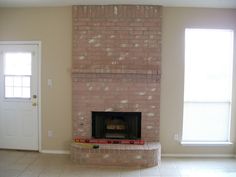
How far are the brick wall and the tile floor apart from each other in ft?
2.15

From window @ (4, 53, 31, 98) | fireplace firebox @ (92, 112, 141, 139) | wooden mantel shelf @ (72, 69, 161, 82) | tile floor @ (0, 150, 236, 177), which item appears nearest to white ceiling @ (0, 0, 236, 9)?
window @ (4, 53, 31, 98)

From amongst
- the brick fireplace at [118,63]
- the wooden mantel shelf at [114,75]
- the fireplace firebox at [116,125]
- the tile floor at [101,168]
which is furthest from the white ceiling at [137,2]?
the tile floor at [101,168]

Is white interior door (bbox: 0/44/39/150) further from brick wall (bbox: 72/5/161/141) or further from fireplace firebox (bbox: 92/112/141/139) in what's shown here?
fireplace firebox (bbox: 92/112/141/139)

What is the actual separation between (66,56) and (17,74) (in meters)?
1.00

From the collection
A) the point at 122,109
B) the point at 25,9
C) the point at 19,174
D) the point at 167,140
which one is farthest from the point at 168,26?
the point at 19,174

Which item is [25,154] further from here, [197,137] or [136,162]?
[197,137]

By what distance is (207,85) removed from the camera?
4230 mm

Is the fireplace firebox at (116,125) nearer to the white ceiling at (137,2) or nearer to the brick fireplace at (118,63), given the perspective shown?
the brick fireplace at (118,63)

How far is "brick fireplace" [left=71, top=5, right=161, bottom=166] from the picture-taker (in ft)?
13.3

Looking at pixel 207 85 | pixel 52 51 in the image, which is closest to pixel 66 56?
pixel 52 51

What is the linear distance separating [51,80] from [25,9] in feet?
4.44

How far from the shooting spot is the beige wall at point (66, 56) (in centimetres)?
410

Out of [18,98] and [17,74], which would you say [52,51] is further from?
[18,98]

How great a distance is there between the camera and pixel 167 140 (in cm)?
422
